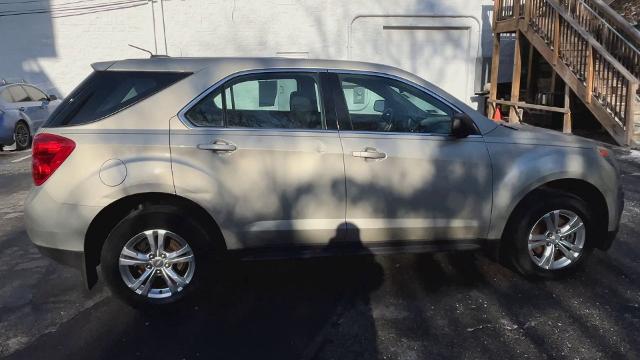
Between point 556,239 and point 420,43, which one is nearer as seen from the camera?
point 556,239

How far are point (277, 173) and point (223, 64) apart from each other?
2.84 ft

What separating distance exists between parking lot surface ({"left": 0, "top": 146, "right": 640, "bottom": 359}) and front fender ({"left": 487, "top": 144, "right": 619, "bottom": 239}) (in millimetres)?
591

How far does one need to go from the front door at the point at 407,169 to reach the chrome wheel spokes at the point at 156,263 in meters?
1.18

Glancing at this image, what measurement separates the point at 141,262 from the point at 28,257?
1958 millimetres

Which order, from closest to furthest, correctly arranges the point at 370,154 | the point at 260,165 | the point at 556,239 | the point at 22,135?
the point at 260,165
the point at 370,154
the point at 556,239
the point at 22,135

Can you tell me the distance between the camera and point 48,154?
3.62 meters

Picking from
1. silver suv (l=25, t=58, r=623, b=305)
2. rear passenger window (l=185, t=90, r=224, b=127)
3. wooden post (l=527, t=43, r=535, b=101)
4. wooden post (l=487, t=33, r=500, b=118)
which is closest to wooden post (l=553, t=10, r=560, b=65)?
wooden post (l=487, t=33, r=500, b=118)

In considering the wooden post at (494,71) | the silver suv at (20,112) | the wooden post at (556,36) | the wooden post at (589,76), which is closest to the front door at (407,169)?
the wooden post at (589,76)

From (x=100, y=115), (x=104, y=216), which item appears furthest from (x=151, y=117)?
(x=104, y=216)

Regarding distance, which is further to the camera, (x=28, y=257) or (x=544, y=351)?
(x=28, y=257)

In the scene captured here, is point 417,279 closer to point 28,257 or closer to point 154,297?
point 154,297

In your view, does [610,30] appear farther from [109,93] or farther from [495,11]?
[109,93]

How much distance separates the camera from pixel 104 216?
3.71 m

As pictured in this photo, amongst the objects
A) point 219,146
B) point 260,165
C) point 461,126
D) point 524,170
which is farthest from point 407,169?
point 219,146
